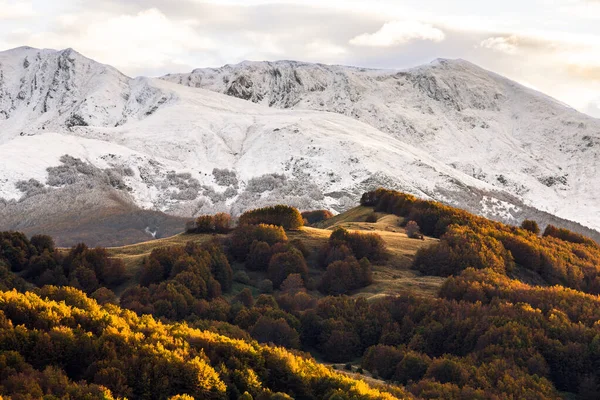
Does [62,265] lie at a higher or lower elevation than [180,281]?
higher

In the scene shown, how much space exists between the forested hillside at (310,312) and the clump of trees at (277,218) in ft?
1.15

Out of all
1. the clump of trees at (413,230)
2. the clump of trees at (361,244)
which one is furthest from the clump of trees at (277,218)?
the clump of trees at (413,230)

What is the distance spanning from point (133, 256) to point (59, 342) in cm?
5036

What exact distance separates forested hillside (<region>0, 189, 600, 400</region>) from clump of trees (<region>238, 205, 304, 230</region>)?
35cm

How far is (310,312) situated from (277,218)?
3084 centimetres

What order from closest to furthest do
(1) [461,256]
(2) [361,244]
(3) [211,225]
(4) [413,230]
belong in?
(1) [461,256] < (2) [361,244] < (3) [211,225] < (4) [413,230]

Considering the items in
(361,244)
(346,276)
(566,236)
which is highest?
(361,244)

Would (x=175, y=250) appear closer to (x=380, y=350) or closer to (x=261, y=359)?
(x=380, y=350)

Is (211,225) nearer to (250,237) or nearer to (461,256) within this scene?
(250,237)

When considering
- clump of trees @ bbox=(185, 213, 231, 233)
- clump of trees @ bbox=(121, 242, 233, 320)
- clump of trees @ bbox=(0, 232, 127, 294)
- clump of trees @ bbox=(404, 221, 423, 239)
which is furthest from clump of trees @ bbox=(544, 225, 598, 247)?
clump of trees @ bbox=(0, 232, 127, 294)

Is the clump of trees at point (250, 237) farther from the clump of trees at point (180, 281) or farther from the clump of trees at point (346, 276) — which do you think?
the clump of trees at point (346, 276)

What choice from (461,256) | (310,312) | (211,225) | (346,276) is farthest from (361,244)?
(211,225)

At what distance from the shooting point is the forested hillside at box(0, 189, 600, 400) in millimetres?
29906

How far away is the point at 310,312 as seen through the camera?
60.9m
